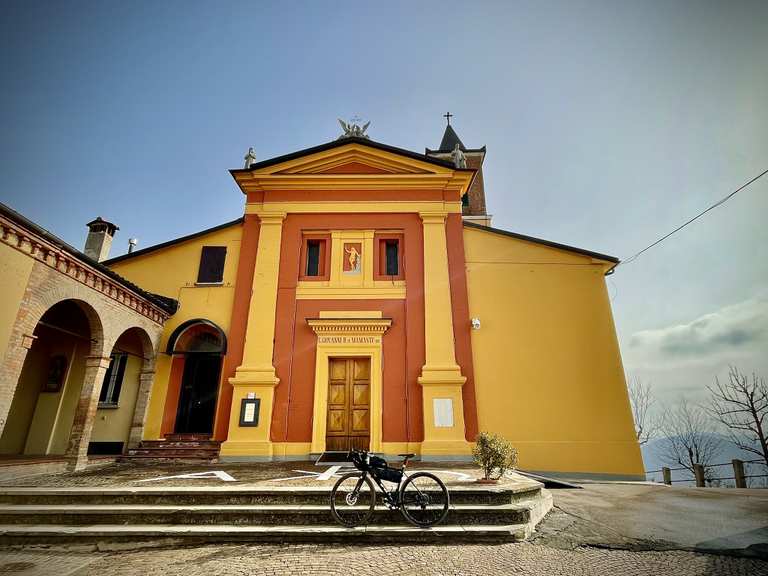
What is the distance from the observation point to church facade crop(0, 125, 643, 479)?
10.9m

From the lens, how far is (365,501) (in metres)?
5.90

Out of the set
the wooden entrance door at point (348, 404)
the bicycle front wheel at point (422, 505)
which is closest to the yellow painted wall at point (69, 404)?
the wooden entrance door at point (348, 404)

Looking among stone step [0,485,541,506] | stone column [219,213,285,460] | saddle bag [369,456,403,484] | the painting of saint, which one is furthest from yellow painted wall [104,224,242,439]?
saddle bag [369,456,403,484]

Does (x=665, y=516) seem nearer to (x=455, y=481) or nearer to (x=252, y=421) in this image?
(x=455, y=481)

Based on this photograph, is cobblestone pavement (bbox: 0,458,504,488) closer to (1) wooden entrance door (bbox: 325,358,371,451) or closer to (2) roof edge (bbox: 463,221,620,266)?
(1) wooden entrance door (bbox: 325,358,371,451)

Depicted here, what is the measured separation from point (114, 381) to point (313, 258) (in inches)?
274

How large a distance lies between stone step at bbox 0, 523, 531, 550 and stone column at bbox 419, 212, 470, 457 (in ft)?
17.4

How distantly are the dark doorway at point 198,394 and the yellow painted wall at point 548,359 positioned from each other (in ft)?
25.8

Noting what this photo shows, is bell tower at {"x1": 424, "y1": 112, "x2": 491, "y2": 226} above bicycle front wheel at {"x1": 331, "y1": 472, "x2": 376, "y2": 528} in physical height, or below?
above

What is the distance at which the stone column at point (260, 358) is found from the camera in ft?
34.7

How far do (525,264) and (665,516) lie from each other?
774cm

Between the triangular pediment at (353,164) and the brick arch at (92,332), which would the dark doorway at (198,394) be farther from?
the triangular pediment at (353,164)

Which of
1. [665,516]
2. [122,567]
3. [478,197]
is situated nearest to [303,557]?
[122,567]

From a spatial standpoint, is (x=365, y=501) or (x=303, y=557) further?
(x=365, y=501)
